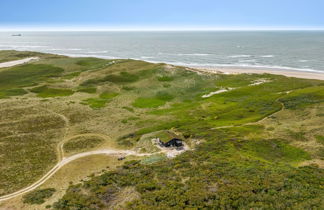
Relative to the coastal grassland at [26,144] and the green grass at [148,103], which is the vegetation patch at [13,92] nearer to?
the coastal grassland at [26,144]

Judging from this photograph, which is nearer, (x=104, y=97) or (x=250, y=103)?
(x=250, y=103)

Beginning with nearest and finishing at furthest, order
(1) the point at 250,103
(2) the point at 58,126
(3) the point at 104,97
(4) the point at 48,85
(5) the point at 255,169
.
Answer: (5) the point at 255,169, (2) the point at 58,126, (1) the point at 250,103, (3) the point at 104,97, (4) the point at 48,85

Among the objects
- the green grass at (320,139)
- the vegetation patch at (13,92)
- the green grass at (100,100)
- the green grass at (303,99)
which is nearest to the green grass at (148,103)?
the green grass at (100,100)

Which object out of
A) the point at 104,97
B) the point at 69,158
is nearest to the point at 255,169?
the point at 69,158

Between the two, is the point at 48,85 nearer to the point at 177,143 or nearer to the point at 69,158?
the point at 69,158

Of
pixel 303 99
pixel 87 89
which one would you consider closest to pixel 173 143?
pixel 303 99

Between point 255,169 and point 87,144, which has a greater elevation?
point 255,169
